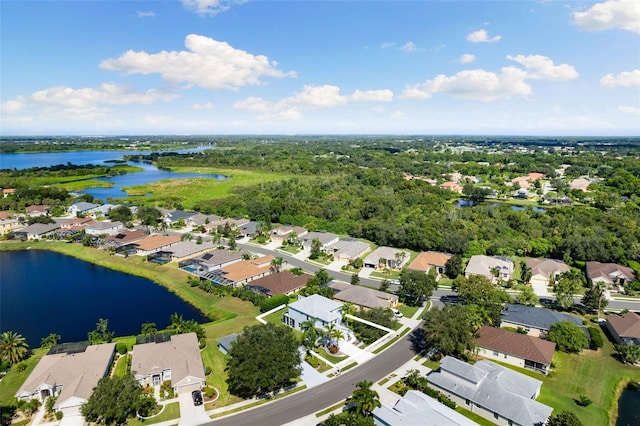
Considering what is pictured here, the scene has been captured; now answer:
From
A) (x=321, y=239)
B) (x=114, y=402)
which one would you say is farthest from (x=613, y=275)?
(x=114, y=402)

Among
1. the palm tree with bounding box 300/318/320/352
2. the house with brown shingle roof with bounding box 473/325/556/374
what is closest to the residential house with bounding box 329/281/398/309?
the palm tree with bounding box 300/318/320/352

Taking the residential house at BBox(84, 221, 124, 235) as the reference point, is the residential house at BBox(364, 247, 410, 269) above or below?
below

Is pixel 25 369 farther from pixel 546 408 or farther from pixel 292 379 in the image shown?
pixel 546 408

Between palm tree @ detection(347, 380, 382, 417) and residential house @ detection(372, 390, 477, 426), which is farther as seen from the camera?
palm tree @ detection(347, 380, 382, 417)

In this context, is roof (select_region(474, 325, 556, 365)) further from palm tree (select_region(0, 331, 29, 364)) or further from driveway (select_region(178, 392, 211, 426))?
palm tree (select_region(0, 331, 29, 364))

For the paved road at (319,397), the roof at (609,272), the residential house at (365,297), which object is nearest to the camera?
the paved road at (319,397)

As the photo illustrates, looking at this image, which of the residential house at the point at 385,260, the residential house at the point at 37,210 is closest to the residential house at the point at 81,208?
the residential house at the point at 37,210

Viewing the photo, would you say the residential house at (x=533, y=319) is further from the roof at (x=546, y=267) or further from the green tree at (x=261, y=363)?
the green tree at (x=261, y=363)
